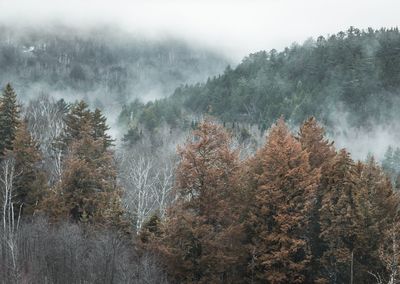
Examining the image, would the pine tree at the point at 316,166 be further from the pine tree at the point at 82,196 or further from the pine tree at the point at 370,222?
the pine tree at the point at 82,196

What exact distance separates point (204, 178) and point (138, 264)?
6.57 meters

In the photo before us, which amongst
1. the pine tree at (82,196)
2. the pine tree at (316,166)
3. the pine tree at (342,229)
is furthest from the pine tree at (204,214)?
the pine tree at (82,196)

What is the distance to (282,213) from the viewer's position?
97.0 ft

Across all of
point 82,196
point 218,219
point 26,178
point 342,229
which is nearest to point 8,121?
point 26,178

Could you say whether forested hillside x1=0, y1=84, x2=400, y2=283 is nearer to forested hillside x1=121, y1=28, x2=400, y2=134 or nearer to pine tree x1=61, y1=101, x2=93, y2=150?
pine tree x1=61, y1=101, x2=93, y2=150

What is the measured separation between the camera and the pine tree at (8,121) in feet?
136

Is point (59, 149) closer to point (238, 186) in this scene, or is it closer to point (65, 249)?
point (65, 249)

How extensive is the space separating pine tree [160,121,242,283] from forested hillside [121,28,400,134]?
102m

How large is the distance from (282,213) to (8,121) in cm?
2553

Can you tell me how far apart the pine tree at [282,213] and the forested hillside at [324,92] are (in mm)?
99680

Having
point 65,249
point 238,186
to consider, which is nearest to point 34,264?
point 65,249

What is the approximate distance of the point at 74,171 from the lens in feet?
113

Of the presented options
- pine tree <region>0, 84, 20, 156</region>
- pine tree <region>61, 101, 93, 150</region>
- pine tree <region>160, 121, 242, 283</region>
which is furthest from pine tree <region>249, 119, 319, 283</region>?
pine tree <region>0, 84, 20, 156</region>

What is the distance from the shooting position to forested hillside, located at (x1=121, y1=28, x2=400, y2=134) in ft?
454
